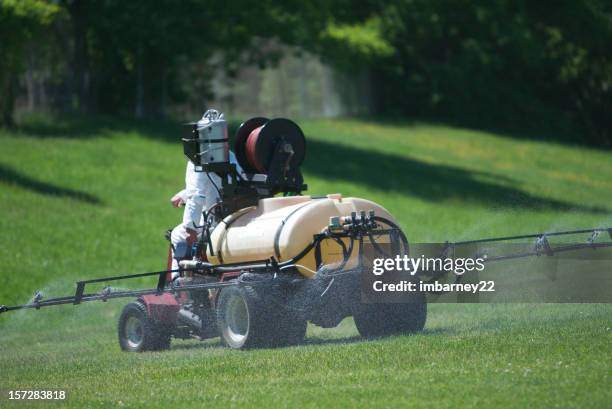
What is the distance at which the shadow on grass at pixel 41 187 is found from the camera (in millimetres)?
27719

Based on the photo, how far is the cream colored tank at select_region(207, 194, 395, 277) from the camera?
458 inches

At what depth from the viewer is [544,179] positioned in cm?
4025

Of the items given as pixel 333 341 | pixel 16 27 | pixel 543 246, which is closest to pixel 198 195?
pixel 333 341

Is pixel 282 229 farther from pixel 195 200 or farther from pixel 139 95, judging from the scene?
pixel 139 95

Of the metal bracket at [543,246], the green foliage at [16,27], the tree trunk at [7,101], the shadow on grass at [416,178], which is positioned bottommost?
the metal bracket at [543,246]

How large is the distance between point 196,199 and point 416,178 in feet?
77.2

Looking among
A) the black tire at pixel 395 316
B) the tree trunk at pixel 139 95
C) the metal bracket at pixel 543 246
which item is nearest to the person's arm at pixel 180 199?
the black tire at pixel 395 316

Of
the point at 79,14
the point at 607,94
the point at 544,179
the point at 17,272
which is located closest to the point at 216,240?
the point at 17,272

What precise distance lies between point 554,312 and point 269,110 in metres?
44.7

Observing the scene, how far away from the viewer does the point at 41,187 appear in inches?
1103

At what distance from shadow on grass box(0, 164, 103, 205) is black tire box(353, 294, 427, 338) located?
53.9 ft

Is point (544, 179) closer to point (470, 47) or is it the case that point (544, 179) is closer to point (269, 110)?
point (470, 47)

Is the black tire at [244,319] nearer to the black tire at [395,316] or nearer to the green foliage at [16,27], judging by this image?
the black tire at [395,316]

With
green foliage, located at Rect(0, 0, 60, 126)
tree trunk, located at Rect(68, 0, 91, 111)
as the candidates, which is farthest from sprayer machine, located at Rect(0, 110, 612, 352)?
tree trunk, located at Rect(68, 0, 91, 111)
